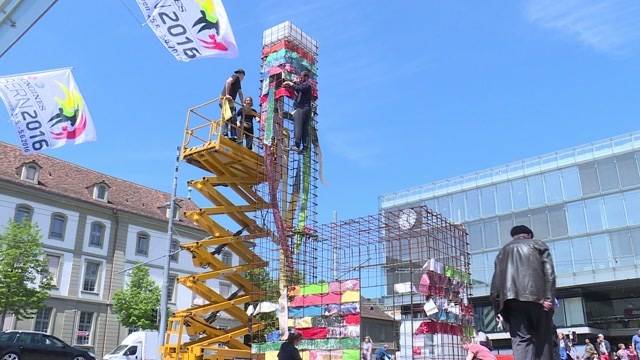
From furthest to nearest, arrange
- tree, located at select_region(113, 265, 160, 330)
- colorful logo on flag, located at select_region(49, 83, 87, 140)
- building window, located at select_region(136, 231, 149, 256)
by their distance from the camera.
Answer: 1. building window, located at select_region(136, 231, 149, 256)
2. tree, located at select_region(113, 265, 160, 330)
3. colorful logo on flag, located at select_region(49, 83, 87, 140)

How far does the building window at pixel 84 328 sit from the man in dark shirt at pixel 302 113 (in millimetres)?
33188

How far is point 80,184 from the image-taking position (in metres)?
47.8

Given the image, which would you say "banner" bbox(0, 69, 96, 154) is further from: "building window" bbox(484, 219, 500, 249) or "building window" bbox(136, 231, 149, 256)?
"building window" bbox(136, 231, 149, 256)

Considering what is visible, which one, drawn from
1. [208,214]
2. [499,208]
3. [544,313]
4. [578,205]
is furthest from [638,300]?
[544,313]

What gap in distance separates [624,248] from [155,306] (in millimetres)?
32276

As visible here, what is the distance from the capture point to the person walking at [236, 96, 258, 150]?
632 inches

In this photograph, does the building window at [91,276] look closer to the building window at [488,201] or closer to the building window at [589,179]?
the building window at [488,201]

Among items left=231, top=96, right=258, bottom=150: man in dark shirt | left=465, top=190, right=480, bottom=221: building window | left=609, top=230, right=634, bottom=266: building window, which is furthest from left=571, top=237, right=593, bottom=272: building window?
left=231, top=96, right=258, bottom=150: man in dark shirt

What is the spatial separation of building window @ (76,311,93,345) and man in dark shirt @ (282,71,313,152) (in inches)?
1307

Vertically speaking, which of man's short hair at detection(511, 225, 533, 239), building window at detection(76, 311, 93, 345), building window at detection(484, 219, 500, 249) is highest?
building window at detection(484, 219, 500, 249)

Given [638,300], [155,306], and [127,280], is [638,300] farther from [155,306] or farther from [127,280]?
[127,280]

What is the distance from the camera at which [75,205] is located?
44500 millimetres

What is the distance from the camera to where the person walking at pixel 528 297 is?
6.42 meters

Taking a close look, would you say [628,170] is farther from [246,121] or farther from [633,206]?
[246,121]
